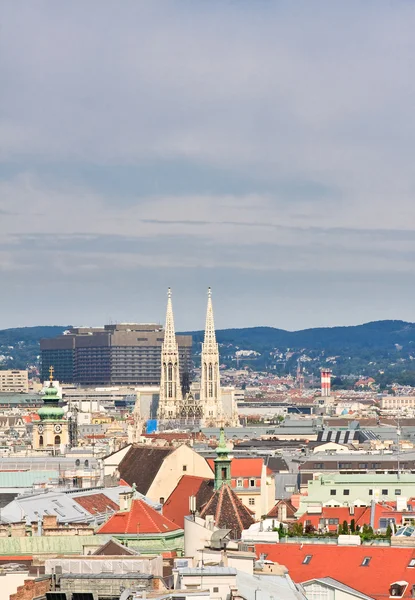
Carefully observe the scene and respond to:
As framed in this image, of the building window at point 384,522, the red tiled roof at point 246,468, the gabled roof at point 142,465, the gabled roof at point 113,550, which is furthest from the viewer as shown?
the red tiled roof at point 246,468

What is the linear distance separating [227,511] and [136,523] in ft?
23.3

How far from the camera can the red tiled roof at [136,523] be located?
6756 cm

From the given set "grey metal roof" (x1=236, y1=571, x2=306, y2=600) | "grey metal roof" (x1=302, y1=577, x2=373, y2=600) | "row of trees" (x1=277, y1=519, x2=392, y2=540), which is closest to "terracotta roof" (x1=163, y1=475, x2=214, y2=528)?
"row of trees" (x1=277, y1=519, x2=392, y2=540)

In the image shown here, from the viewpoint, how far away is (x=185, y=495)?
9144cm

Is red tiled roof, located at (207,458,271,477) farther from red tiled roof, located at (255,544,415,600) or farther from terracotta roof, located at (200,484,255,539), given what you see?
red tiled roof, located at (255,544,415,600)

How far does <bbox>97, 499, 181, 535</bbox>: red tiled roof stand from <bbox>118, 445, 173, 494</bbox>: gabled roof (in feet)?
92.3

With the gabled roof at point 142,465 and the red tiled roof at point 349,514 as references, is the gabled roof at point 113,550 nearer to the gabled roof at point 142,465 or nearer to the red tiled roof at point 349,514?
the red tiled roof at point 349,514

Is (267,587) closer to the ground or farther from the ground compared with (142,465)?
closer to the ground

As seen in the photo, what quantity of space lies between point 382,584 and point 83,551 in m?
9.26

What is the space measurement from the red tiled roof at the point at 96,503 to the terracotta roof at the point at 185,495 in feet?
10.7

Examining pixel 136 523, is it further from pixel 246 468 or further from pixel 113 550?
pixel 246 468

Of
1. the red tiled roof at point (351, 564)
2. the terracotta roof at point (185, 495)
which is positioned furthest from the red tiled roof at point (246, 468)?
the red tiled roof at point (351, 564)

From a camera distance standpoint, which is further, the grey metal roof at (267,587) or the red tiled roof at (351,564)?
the red tiled roof at (351,564)

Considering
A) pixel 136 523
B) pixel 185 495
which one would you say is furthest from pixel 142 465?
pixel 136 523
